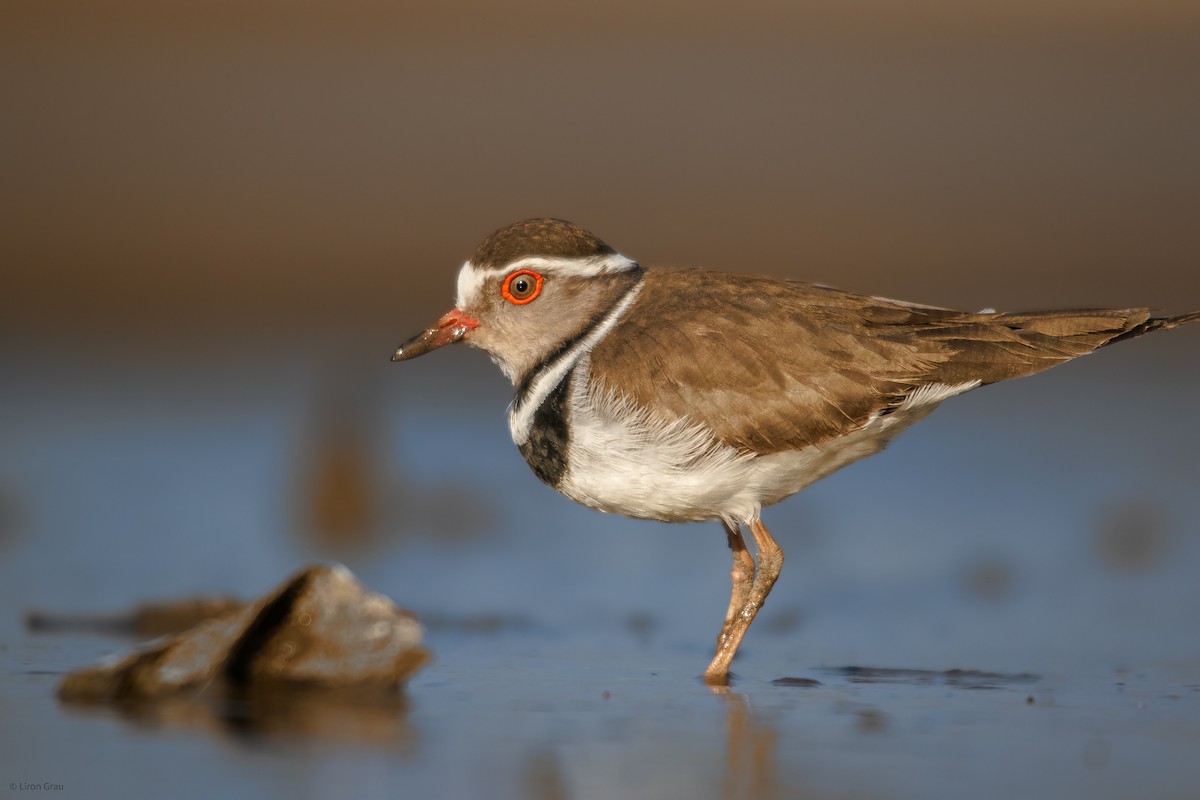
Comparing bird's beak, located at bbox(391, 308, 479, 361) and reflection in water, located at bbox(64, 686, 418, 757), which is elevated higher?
bird's beak, located at bbox(391, 308, 479, 361)

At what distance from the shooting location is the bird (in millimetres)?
6629

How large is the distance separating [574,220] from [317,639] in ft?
34.3

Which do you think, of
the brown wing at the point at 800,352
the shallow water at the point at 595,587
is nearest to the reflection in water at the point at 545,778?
the shallow water at the point at 595,587

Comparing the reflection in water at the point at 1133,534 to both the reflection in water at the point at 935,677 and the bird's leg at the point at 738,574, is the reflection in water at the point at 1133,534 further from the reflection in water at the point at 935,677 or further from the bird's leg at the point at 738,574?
the bird's leg at the point at 738,574

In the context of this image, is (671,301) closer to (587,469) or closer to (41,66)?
(587,469)

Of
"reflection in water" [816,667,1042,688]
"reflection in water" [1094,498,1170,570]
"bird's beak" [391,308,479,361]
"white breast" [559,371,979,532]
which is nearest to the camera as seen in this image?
"reflection in water" [816,667,1042,688]

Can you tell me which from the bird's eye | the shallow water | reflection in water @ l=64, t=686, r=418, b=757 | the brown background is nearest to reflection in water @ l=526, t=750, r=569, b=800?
the shallow water

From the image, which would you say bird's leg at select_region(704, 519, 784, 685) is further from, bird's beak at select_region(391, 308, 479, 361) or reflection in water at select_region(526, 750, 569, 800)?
bird's beak at select_region(391, 308, 479, 361)

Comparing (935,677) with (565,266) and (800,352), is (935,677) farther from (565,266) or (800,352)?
(565,266)

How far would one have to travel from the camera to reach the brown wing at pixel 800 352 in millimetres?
6668

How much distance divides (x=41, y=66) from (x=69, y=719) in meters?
15.0

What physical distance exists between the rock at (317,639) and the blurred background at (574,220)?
129 centimetres

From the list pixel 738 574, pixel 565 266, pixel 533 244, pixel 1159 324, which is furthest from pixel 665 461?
pixel 1159 324

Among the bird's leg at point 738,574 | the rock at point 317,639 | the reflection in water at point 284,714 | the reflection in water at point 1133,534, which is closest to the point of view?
the reflection in water at point 284,714
